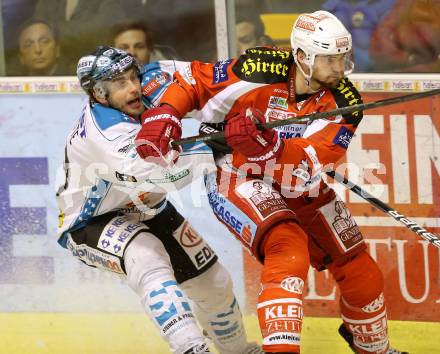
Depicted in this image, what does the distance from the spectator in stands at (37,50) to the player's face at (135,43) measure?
0.32 metres

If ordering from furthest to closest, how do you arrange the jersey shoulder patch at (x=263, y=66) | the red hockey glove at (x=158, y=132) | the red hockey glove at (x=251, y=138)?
the jersey shoulder patch at (x=263, y=66) < the red hockey glove at (x=158, y=132) < the red hockey glove at (x=251, y=138)

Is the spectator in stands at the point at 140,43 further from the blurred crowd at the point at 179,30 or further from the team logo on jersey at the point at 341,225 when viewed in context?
the team logo on jersey at the point at 341,225

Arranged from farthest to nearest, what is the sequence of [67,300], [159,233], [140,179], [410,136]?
[67,300], [410,136], [159,233], [140,179]

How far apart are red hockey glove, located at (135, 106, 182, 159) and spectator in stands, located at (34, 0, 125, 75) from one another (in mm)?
1476

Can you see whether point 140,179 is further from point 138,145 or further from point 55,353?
point 55,353

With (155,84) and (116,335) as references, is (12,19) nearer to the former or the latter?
(155,84)

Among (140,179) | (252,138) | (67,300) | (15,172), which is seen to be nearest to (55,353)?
(67,300)

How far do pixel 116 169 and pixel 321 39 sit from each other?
91cm

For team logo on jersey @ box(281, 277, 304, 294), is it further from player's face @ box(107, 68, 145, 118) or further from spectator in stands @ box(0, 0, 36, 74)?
spectator in stands @ box(0, 0, 36, 74)

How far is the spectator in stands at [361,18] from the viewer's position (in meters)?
5.31

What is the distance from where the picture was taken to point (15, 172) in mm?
5691

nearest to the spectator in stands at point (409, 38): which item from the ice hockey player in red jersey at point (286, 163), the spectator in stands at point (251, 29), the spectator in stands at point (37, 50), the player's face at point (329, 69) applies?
the spectator in stands at point (251, 29)

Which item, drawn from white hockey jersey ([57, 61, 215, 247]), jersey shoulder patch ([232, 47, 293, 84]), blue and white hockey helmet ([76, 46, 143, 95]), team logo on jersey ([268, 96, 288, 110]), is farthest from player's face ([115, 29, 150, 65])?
team logo on jersey ([268, 96, 288, 110])

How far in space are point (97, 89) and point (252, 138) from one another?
78 cm
